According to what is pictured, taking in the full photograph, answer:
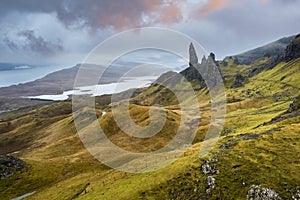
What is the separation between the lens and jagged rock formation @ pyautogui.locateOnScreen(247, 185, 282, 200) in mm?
39375

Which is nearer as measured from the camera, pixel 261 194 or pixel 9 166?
pixel 261 194

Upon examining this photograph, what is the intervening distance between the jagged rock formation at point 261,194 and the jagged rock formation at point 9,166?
7452cm

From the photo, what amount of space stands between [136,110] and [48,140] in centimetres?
6696

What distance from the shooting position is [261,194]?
40.2 metres

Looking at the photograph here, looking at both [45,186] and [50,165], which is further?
[50,165]

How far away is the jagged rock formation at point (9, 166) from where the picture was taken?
8250 centimetres

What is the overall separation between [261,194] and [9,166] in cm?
7869

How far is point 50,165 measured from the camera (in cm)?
9369

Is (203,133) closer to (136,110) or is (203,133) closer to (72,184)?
(136,110)

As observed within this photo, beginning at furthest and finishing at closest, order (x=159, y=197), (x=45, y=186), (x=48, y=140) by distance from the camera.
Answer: (x=48, y=140) < (x=45, y=186) < (x=159, y=197)

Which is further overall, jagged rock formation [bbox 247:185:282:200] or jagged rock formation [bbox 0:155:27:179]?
jagged rock formation [bbox 0:155:27:179]

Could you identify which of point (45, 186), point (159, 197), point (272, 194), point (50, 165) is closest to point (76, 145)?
point (50, 165)

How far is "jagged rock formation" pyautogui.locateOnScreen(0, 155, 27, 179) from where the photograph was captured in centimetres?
8250

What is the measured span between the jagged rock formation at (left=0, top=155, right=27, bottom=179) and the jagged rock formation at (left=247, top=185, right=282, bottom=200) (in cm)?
7452
